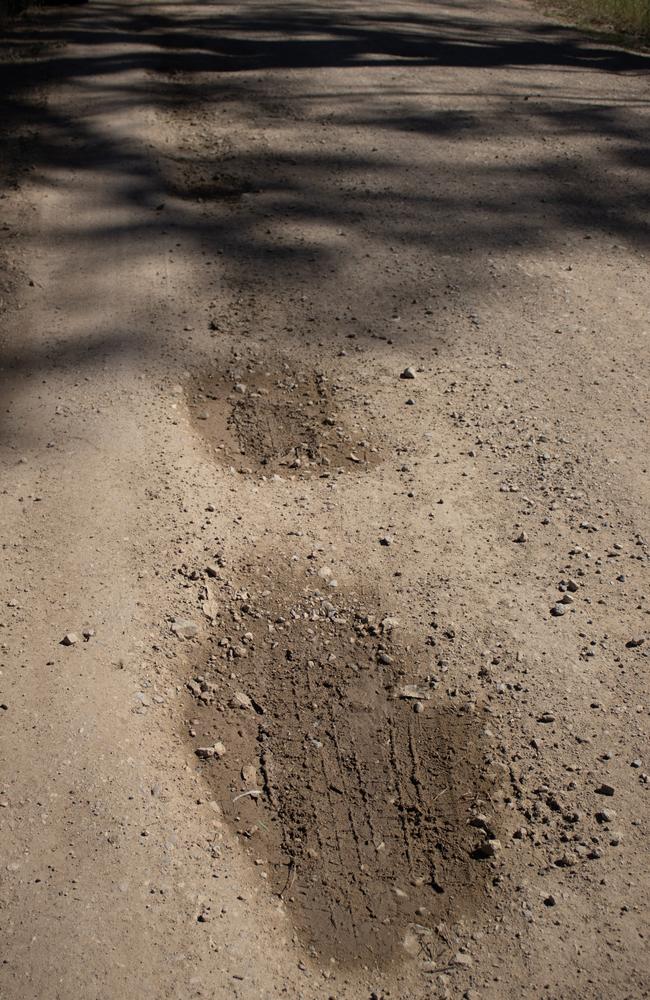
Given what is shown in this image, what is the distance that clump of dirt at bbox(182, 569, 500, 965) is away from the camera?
7.94 feet

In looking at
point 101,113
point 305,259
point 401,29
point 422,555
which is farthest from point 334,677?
point 401,29

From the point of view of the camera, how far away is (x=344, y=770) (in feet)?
8.94

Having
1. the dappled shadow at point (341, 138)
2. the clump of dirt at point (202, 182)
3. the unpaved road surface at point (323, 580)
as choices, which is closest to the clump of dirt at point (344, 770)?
the unpaved road surface at point (323, 580)

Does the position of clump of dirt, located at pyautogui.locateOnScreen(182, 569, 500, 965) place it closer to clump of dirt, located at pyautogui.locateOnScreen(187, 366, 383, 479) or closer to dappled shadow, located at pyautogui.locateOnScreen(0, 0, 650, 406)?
clump of dirt, located at pyautogui.locateOnScreen(187, 366, 383, 479)

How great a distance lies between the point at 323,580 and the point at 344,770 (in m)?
0.76

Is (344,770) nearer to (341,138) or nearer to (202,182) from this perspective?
(202,182)

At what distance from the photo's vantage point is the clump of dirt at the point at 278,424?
381 cm

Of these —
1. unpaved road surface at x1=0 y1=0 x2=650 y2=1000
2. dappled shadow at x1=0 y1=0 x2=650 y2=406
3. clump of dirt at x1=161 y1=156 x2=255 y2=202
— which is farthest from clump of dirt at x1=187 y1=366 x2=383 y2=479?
clump of dirt at x1=161 y1=156 x2=255 y2=202

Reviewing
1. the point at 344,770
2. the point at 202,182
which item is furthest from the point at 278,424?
the point at 202,182

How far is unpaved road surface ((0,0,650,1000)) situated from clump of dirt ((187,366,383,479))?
0.02m

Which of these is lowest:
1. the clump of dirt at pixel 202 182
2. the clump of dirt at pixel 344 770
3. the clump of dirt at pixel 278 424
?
the clump of dirt at pixel 344 770

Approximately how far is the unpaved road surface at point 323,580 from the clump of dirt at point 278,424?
0.02 metres

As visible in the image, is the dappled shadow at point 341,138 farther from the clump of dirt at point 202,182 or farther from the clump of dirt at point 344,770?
the clump of dirt at point 344,770

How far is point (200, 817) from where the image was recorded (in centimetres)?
257
